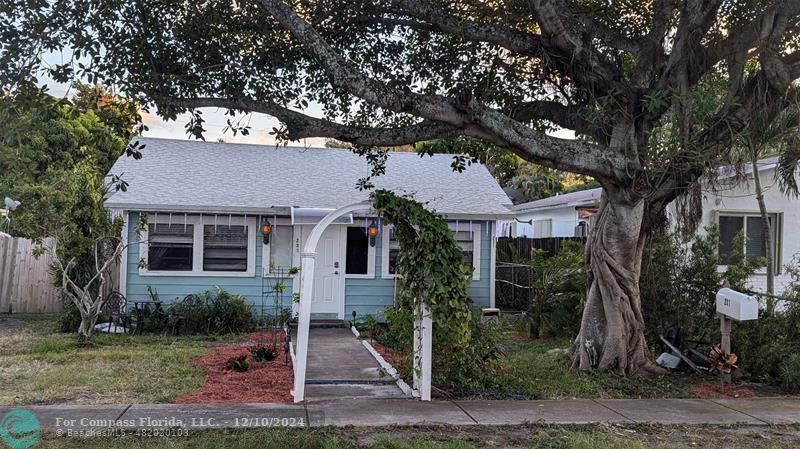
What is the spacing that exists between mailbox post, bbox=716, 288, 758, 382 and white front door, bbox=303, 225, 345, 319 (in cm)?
755

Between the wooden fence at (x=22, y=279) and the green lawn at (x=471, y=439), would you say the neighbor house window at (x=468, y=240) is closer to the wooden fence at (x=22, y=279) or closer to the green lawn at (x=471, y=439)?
the green lawn at (x=471, y=439)

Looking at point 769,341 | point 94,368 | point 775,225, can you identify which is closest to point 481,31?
point 769,341

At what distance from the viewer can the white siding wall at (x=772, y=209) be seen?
1277cm

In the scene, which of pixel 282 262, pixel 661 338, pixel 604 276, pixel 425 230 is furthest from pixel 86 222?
pixel 661 338

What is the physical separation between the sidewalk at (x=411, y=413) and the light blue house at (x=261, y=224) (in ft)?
17.8

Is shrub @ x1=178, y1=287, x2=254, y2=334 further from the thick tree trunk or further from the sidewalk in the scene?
the thick tree trunk

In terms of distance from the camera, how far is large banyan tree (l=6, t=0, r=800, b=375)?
291 inches

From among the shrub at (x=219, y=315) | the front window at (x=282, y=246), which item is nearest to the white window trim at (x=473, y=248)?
the front window at (x=282, y=246)

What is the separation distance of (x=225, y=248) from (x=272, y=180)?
1926 millimetres

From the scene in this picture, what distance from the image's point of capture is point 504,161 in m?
11.8

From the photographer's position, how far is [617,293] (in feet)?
28.5

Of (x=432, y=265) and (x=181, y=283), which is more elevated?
(x=432, y=265)

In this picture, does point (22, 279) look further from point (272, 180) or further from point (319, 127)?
point (319, 127)

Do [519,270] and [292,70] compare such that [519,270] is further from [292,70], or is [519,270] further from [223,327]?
[292,70]
